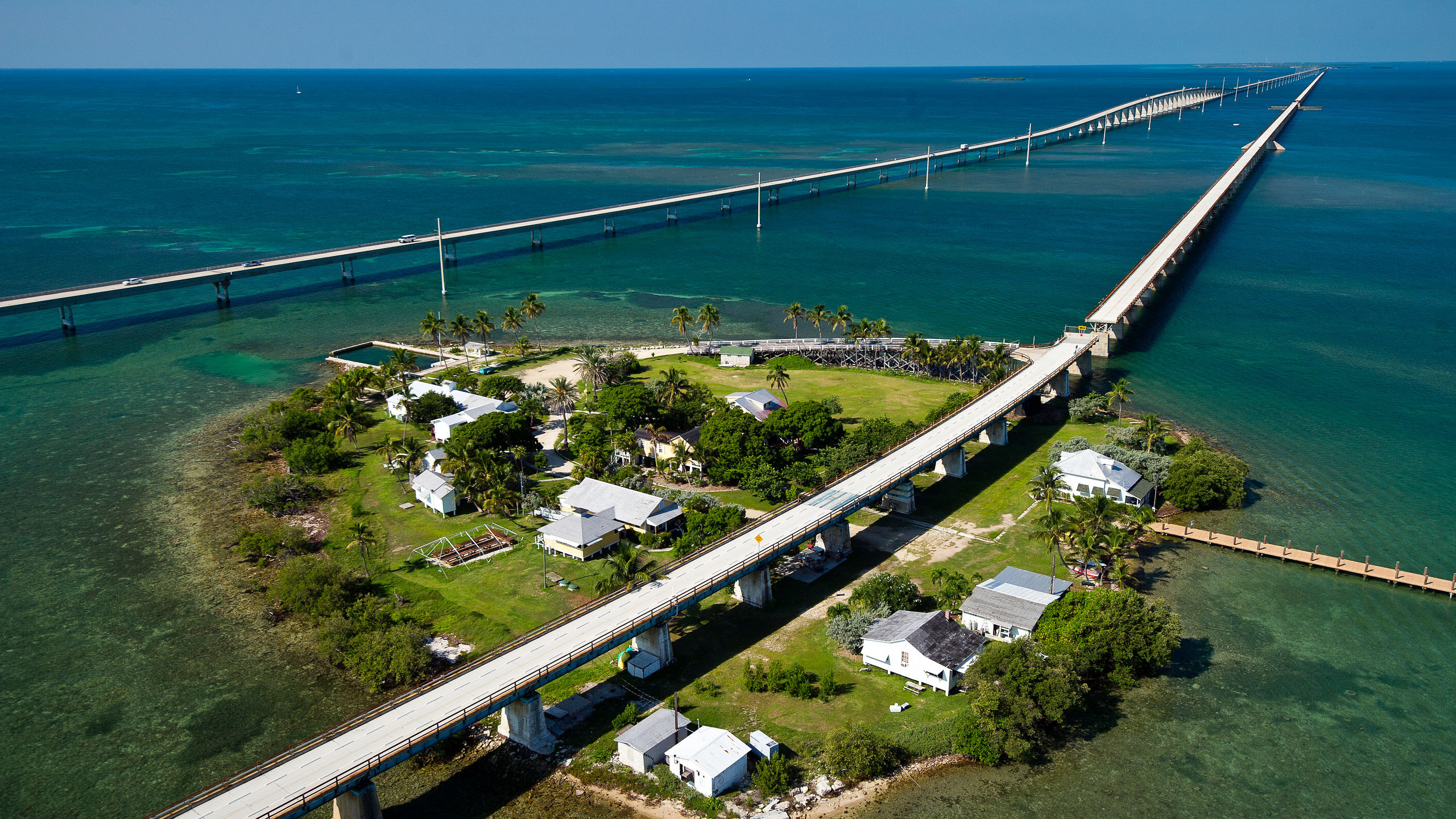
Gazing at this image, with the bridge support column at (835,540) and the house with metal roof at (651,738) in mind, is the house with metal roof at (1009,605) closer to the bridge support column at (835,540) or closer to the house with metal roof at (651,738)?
the bridge support column at (835,540)

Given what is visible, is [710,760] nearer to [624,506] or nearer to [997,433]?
[624,506]

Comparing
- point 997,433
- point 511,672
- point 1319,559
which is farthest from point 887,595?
Result: point 997,433

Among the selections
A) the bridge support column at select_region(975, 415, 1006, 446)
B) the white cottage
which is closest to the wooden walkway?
Answer: the bridge support column at select_region(975, 415, 1006, 446)

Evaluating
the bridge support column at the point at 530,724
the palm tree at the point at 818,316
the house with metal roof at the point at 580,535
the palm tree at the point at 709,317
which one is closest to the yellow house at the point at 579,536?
the house with metal roof at the point at 580,535

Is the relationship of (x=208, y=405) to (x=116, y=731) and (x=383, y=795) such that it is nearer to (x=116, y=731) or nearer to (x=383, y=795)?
(x=116, y=731)

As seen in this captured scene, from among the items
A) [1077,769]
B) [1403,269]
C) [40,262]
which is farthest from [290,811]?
[1403,269]

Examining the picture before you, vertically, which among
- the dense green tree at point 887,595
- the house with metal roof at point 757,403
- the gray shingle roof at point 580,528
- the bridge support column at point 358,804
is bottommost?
the bridge support column at point 358,804

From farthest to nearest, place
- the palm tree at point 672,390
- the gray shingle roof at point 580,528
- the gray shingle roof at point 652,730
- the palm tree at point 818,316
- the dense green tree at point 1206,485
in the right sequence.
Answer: the palm tree at point 818,316 → the palm tree at point 672,390 → the dense green tree at point 1206,485 → the gray shingle roof at point 580,528 → the gray shingle roof at point 652,730
